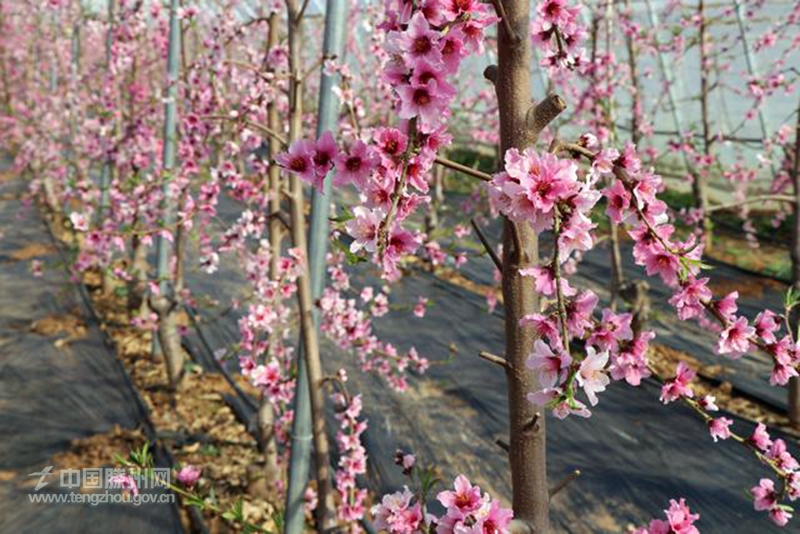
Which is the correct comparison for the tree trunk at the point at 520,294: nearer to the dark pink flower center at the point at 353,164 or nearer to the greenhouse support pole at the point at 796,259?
the dark pink flower center at the point at 353,164

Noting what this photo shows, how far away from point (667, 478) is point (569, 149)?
416 cm

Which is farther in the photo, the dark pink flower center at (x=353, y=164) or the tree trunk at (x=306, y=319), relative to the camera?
the tree trunk at (x=306, y=319)

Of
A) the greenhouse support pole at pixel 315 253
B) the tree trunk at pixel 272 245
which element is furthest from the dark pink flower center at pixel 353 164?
the tree trunk at pixel 272 245

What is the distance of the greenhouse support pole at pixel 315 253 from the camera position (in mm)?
2482

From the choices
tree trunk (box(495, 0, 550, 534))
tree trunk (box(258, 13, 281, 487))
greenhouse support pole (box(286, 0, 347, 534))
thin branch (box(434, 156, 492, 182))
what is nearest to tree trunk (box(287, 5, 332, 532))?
greenhouse support pole (box(286, 0, 347, 534))

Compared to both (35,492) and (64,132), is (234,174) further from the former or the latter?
(64,132)

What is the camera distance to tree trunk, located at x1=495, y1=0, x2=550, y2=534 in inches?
43.6

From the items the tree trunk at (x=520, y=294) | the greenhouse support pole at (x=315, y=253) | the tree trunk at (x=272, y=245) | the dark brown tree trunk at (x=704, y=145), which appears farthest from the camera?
the dark brown tree trunk at (x=704, y=145)

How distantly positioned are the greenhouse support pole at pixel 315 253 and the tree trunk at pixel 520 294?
1378mm

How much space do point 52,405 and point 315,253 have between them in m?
4.08

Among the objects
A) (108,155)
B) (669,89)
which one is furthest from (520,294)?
(669,89)

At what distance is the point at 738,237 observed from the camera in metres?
10.9

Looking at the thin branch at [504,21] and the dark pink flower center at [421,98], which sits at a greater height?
the thin branch at [504,21]

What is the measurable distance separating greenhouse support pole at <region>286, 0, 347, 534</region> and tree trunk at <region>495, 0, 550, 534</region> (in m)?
1.38
